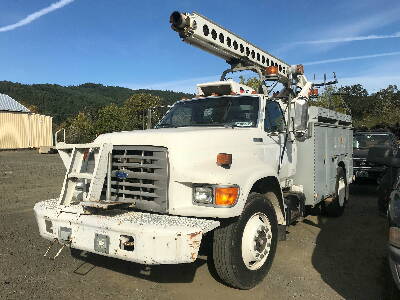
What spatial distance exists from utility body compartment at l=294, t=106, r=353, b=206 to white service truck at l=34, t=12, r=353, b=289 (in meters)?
0.75

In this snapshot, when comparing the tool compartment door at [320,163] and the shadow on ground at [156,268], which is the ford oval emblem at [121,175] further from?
the tool compartment door at [320,163]

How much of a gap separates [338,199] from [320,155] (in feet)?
5.28

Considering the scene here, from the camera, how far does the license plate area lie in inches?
136

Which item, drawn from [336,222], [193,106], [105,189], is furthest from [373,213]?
[105,189]

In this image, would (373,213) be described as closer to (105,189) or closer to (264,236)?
(264,236)

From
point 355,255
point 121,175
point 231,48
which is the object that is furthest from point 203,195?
point 231,48

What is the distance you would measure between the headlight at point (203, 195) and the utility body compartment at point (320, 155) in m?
2.17

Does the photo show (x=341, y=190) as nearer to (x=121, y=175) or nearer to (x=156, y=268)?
(x=156, y=268)

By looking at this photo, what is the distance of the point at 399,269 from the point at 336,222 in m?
4.19

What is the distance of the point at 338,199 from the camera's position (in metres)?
7.27

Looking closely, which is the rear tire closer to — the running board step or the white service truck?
the running board step

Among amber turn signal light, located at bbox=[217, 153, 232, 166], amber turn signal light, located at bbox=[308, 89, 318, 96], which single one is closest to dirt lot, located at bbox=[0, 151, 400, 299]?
amber turn signal light, located at bbox=[217, 153, 232, 166]

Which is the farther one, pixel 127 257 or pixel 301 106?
pixel 301 106

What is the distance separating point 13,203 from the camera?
862 centimetres
